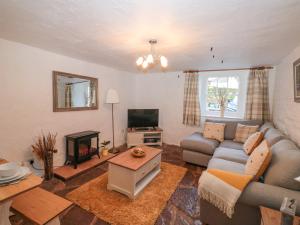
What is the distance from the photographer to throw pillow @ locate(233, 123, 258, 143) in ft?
10.3

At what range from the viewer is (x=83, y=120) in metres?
3.34

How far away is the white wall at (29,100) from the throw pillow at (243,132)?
10.5 ft

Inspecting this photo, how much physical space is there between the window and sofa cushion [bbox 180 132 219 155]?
117cm

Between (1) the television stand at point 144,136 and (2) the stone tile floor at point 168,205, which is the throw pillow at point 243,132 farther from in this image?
(1) the television stand at point 144,136

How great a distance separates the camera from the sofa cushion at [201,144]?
117 inches

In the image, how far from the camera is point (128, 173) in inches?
85.1

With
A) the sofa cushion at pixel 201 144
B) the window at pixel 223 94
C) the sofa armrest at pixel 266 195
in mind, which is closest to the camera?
the sofa armrest at pixel 266 195

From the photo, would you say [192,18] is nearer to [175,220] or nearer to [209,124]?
[175,220]

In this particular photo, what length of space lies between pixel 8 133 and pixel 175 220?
2.53 meters

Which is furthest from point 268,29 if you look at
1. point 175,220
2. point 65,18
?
point 175,220

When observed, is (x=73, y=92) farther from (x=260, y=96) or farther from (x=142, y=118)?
(x=260, y=96)

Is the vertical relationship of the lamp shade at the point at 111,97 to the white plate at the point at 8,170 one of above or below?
above

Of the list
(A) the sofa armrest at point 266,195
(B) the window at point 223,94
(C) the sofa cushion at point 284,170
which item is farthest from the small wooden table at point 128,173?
(B) the window at point 223,94

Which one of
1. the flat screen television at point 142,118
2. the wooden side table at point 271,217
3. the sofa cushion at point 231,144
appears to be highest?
the flat screen television at point 142,118
